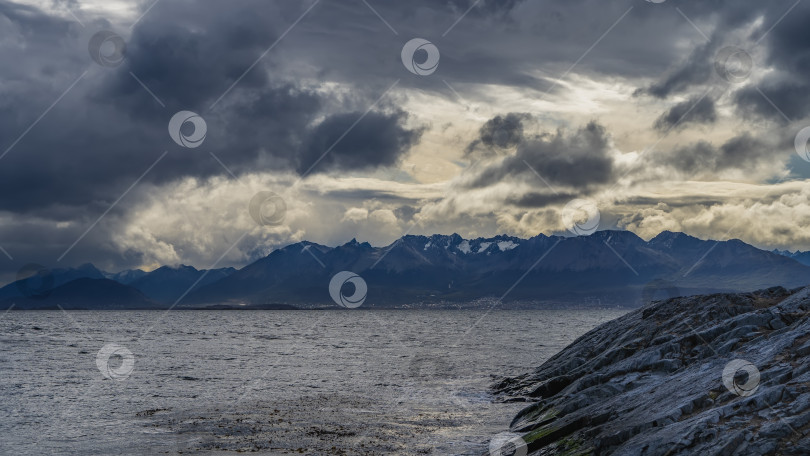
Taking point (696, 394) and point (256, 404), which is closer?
point (696, 394)

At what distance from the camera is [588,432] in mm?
26859

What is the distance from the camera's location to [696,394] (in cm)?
2473

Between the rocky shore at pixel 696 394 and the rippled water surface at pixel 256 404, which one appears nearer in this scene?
the rocky shore at pixel 696 394

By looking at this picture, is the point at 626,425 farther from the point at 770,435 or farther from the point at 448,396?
the point at 448,396

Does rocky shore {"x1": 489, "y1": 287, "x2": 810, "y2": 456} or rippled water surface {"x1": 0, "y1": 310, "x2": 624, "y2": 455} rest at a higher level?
rippled water surface {"x1": 0, "y1": 310, "x2": 624, "y2": 455}

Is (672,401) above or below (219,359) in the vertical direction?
below

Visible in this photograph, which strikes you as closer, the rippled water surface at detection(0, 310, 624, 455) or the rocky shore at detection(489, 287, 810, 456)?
the rocky shore at detection(489, 287, 810, 456)

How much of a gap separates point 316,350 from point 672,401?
291 ft

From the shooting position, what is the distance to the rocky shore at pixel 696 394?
19.9 m

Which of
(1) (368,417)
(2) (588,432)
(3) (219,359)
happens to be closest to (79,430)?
(1) (368,417)

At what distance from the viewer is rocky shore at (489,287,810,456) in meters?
19.9

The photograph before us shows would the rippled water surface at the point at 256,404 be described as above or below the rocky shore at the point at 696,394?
above

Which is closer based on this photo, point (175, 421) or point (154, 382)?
point (175, 421)

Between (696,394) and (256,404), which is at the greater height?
(256,404)
